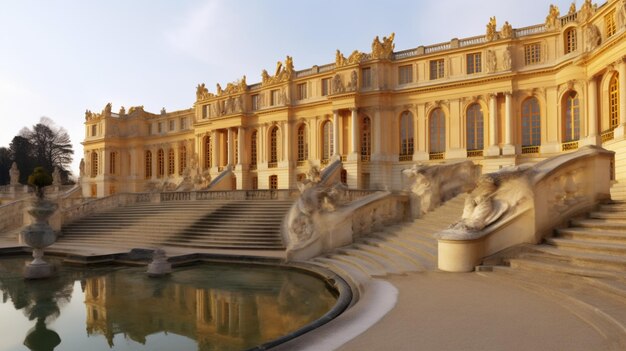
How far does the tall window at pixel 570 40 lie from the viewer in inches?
1086

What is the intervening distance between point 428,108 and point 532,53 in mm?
7660

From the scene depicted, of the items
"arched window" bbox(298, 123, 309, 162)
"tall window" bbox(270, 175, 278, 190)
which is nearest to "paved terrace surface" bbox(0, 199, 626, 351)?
"arched window" bbox(298, 123, 309, 162)

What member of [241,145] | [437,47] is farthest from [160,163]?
[437,47]

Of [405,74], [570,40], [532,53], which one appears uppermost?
[570,40]

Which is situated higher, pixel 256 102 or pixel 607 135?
pixel 256 102

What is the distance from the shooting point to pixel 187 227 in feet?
61.0

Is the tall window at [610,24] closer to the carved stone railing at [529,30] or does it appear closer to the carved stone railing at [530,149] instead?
the carved stone railing at [529,30]

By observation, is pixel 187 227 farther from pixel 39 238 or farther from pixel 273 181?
pixel 273 181

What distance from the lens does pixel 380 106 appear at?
33.8 meters

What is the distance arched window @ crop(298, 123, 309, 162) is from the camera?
127ft

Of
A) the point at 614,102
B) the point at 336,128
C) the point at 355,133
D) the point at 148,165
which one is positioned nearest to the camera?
the point at 614,102

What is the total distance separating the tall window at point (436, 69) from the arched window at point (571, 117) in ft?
27.5

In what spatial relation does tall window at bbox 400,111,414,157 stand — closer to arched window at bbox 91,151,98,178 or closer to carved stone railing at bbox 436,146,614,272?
carved stone railing at bbox 436,146,614,272

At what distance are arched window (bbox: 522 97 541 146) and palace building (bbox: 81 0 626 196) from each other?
7 centimetres
